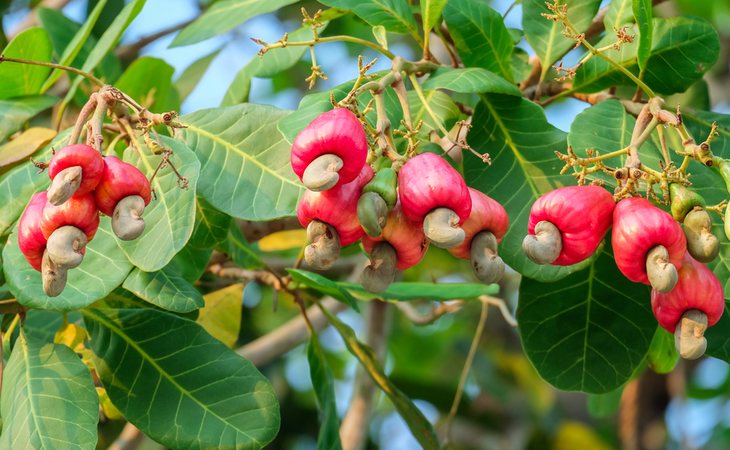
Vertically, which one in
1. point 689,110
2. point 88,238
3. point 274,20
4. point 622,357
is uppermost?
point 88,238

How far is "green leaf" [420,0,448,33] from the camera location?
5.79 ft

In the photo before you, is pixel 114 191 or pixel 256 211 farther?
pixel 256 211

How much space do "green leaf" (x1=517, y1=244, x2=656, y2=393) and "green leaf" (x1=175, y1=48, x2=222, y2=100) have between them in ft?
4.65

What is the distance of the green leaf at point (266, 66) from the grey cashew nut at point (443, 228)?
2.67 feet

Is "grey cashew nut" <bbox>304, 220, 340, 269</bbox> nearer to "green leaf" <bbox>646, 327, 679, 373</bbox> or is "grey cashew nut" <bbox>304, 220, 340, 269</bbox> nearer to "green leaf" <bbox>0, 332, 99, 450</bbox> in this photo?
"green leaf" <bbox>0, 332, 99, 450</bbox>

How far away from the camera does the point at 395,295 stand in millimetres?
2162

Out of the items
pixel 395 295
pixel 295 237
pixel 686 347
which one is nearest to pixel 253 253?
pixel 395 295

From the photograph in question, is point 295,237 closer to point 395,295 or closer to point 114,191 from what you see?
point 395,295

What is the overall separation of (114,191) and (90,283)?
271mm

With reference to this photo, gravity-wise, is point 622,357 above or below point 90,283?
below

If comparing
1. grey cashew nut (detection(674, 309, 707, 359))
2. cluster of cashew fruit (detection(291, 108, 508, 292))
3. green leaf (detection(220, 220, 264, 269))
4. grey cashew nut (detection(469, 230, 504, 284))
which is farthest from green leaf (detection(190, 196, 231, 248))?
grey cashew nut (detection(674, 309, 707, 359))

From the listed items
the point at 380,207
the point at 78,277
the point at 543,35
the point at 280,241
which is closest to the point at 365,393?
the point at 280,241

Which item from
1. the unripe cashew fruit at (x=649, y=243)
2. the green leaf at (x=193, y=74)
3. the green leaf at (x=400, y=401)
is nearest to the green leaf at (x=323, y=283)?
the green leaf at (x=400, y=401)

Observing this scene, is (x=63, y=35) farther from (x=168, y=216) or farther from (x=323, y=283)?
(x=168, y=216)
